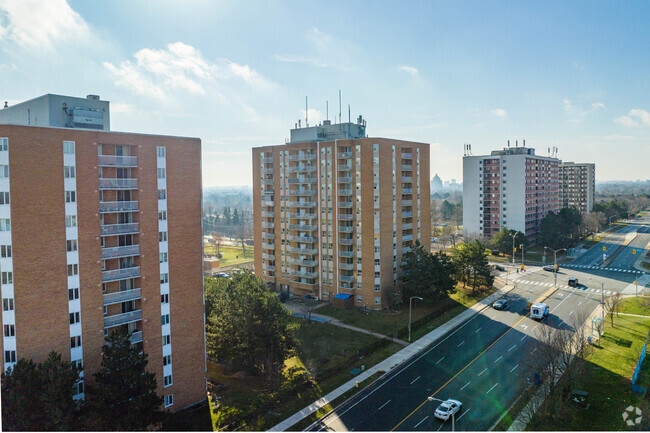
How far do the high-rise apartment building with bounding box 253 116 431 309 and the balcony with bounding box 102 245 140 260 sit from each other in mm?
39436

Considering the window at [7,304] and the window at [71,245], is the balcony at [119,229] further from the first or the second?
the window at [7,304]

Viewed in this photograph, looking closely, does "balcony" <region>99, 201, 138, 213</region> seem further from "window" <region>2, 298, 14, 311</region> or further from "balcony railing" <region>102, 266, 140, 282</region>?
"window" <region>2, 298, 14, 311</region>

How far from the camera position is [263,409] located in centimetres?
3950

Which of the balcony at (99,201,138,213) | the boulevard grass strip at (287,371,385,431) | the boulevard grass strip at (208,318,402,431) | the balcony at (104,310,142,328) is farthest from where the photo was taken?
the boulevard grass strip at (208,318,402,431)

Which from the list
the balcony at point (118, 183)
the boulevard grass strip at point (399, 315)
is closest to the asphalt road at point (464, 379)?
the boulevard grass strip at point (399, 315)

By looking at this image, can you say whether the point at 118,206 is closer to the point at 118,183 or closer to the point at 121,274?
the point at 118,183

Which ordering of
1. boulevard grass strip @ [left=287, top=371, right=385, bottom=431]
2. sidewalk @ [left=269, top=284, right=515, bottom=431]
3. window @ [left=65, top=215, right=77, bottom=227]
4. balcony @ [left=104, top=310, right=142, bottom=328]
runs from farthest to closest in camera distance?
sidewalk @ [left=269, top=284, right=515, bottom=431]
boulevard grass strip @ [left=287, top=371, right=385, bottom=431]
balcony @ [left=104, top=310, right=142, bottom=328]
window @ [left=65, top=215, right=77, bottom=227]

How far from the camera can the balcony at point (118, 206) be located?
120ft

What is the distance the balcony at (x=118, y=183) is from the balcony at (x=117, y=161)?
1298 mm

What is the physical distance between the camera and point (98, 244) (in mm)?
36062

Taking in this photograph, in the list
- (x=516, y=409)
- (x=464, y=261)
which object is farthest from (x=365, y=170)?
(x=516, y=409)

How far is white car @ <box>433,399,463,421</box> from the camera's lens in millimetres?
37312

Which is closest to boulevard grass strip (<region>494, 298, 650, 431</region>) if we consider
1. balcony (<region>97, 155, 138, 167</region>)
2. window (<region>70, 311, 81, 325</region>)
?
window (<region>70, 311, 81, 325</region>)

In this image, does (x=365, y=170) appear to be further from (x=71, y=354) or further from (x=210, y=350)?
(x=71, y=354)
